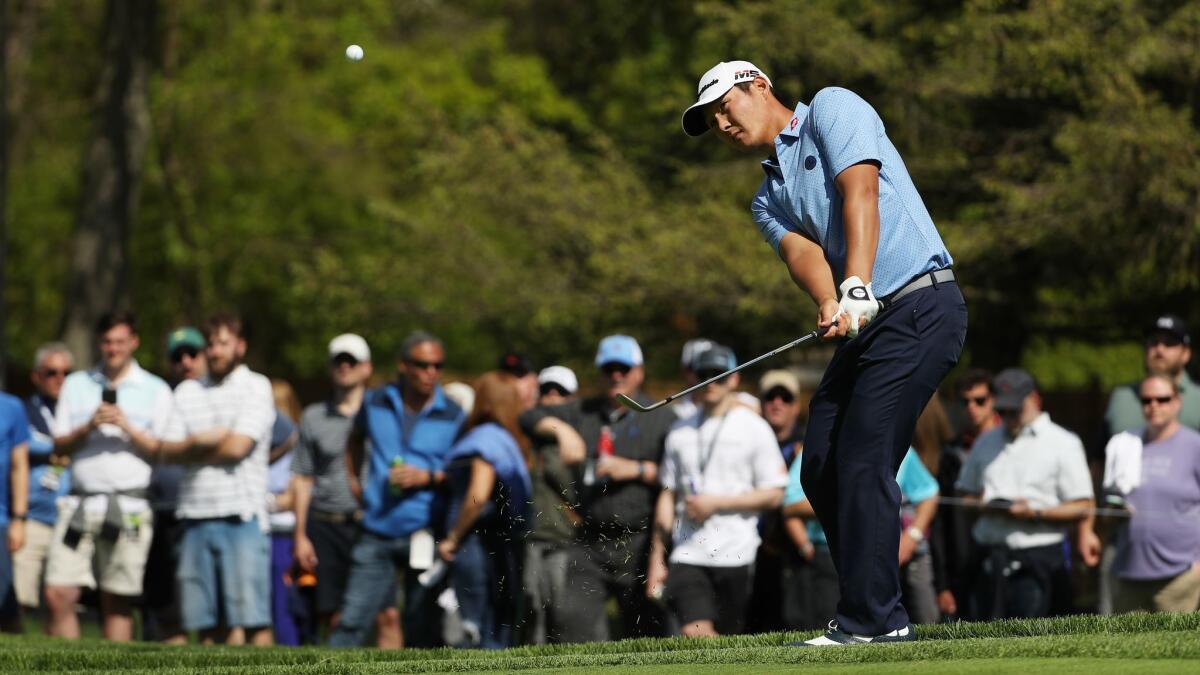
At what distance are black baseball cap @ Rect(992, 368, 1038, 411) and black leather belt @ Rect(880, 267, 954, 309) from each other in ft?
13.7

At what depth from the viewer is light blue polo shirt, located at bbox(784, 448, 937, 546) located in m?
9.91

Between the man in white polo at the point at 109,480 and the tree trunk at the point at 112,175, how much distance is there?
12643 millimetres

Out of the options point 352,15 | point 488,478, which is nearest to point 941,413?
point 488,478

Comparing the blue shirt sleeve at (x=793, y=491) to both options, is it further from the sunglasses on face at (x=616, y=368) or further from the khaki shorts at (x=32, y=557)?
the khaki shorts at (x=32, y=557)

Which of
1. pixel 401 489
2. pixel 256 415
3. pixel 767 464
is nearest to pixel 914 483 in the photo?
pixel 767 464

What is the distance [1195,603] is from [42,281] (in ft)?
88.7

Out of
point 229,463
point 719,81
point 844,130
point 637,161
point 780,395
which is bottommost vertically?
point 229,463

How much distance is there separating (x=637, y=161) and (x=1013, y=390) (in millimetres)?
11794

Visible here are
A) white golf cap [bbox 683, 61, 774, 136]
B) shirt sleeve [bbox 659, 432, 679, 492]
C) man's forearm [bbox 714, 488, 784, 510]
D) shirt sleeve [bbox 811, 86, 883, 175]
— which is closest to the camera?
shirt sleeve [bbox 811, 86, 883, 175]

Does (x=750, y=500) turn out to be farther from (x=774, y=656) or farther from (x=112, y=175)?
(x=112, y=175)

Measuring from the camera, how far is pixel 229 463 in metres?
10.3

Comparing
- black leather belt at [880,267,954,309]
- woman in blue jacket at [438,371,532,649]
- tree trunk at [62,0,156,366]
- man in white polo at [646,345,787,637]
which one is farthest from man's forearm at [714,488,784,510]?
tree trunk at [62,0,156,366]

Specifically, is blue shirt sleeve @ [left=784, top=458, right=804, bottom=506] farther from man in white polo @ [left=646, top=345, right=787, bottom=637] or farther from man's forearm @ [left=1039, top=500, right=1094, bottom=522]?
man's forearm @ [left=1039, top=500, right=1094, bottom=522]

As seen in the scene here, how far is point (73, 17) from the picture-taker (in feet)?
100
